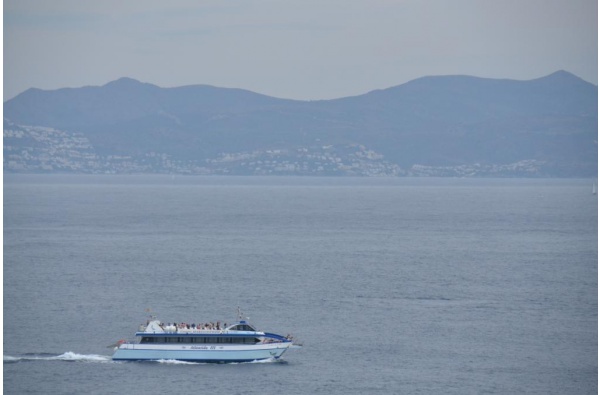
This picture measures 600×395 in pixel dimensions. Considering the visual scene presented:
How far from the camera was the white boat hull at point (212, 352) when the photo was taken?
46.1 metres

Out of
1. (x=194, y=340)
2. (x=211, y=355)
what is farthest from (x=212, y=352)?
(x=194, y=340)

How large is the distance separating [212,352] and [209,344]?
355 mm

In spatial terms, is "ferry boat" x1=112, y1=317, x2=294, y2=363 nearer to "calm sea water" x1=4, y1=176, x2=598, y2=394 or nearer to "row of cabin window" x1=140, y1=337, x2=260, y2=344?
"row of cabin window" x1=140, y1=337, x2=260, y2=344

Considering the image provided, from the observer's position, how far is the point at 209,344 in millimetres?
46250

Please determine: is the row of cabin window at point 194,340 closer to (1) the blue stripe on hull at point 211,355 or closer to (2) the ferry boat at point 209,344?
(2) the ferry boat at point 209,344

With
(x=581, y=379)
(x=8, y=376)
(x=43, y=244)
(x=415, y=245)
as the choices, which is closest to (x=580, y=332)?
(x=581, y=379)

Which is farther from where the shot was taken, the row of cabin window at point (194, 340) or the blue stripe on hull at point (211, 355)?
the row of cabin window at point (194, 340)

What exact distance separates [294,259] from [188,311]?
80.5 ft

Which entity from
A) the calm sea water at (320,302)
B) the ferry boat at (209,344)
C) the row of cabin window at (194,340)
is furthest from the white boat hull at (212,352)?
the calm sea water at (320,302)

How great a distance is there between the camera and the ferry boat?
4616cm

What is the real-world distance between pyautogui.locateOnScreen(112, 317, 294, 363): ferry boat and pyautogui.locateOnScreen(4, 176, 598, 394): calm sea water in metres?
0.54

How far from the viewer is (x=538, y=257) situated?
8619 cm

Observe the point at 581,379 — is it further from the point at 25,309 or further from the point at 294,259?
the point at 294,259

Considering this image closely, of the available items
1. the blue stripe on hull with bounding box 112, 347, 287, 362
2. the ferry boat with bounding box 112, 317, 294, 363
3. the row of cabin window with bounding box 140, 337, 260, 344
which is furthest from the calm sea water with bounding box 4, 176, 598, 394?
the row of cabin window with bounding box 140, 337, 260, 344
